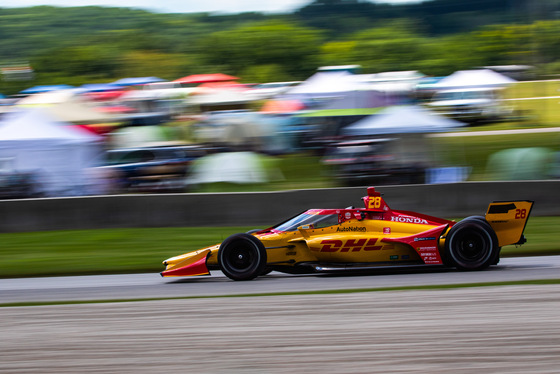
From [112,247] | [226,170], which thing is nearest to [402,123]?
[226,170]

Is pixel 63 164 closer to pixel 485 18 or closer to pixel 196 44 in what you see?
pixel 196 44

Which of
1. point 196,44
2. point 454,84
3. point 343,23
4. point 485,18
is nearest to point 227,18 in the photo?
point 343,23

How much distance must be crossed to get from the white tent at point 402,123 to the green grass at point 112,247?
13.8 ft

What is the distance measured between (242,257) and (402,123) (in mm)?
9871

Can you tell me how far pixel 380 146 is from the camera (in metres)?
17.4

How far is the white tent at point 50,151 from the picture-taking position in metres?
16.6

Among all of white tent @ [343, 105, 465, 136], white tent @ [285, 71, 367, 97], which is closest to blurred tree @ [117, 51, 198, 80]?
white tent @ [285, 71, 367, 97]

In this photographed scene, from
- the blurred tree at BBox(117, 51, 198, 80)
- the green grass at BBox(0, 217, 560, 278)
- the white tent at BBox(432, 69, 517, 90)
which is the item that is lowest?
the green grass at BBox(0, 217, 560, 278)

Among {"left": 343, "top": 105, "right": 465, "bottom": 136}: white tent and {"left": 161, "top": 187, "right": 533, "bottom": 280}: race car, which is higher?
{"left": 343, "top": 105, "right": 465, "bottom": 136}: white tent

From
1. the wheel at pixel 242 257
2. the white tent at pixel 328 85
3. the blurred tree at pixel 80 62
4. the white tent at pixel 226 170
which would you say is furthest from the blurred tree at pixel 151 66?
the wheel at pixel 242 257

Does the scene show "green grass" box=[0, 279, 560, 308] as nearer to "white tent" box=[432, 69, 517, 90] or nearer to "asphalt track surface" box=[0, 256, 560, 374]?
"asphalt track surface" box=[0, 256, 560, 374]

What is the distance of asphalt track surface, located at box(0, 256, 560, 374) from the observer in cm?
519

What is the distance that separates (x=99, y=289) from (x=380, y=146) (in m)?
9.77

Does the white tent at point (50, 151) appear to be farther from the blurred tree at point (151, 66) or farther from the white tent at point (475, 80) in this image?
the blurred tree at point (151, 66)
